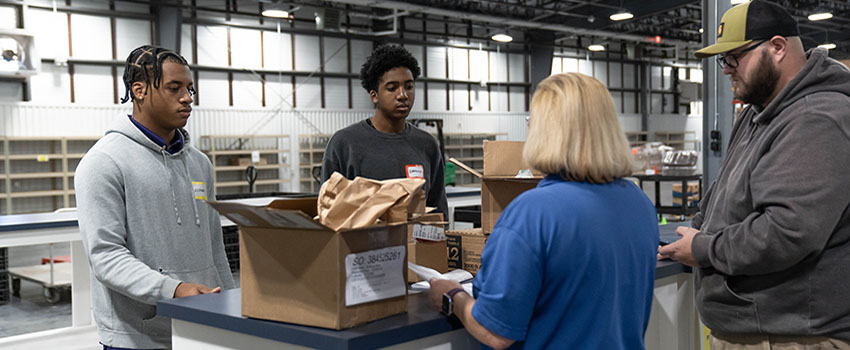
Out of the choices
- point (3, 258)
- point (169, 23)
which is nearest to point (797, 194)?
point (3, 258)

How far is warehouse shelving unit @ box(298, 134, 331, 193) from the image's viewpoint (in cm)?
1421

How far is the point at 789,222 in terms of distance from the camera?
1.69 m

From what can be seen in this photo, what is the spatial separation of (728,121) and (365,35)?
10437mm

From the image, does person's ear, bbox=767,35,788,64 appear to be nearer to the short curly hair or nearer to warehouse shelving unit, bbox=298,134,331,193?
the short curly hair

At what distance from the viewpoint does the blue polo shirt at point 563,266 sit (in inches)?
54.4

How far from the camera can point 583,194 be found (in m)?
1.43

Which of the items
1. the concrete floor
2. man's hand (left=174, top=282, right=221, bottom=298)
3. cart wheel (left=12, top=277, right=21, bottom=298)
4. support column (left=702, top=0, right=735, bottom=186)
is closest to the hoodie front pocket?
man's hand (left=174, top=282, right=221, bottom=298)

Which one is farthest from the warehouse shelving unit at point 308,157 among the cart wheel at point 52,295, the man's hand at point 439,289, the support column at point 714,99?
the man's hand at point 439,289

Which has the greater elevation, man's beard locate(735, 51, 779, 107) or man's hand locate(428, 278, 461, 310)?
man's beard locate(735, 51, 779, 107)

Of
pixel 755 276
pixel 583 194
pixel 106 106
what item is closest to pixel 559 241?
pixel 583 194

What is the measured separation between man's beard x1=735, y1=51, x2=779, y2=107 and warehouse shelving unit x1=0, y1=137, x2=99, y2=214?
1127cm

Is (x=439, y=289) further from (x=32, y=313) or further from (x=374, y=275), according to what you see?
(x=32, y=313)

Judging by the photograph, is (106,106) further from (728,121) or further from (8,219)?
(728,121)

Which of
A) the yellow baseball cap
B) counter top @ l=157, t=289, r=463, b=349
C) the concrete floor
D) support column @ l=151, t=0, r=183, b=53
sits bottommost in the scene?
the concrete floor
